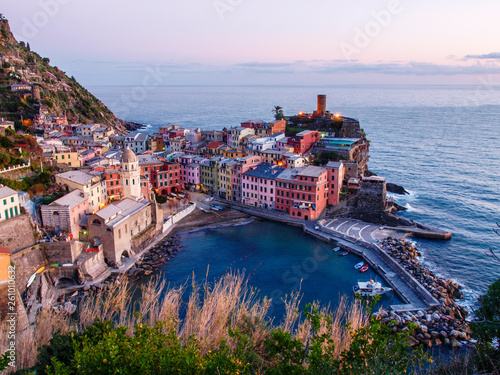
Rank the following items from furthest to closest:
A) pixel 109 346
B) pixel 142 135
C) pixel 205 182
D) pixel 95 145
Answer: pixel 142 135 < pixel 95 145 < pixel 205 182 < pixel 109 346

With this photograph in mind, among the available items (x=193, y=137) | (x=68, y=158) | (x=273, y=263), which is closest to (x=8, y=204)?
(x=68, y=158)

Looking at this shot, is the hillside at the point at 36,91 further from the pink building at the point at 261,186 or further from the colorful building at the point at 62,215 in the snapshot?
Result: the pink building at the point at 261,186

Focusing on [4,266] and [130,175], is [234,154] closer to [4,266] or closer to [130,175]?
[130,175]

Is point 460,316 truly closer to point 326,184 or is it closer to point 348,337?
point 348,337

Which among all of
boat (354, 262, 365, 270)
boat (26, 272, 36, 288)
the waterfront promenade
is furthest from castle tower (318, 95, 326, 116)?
boat (26, 272, 36, 288)

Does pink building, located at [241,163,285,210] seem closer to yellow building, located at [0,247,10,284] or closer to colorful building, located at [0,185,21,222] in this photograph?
colorful building, located at [0,185,21,222]

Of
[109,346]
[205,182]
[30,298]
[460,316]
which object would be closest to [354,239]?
[460,316]

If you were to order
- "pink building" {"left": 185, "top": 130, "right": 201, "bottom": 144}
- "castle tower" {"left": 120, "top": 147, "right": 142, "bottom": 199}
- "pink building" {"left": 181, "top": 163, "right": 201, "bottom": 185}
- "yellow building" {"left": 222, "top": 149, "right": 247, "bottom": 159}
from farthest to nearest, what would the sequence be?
1. "pink building" {"left": 185, "top": 130, "right": 201, "bottom": 144}
2. "yellow building" {"left": 222, "top": 149, "right": 247, "bottom": 159}
3. "pink building" {"left": 181, "top": 163, "right": 201, "bottom": 185}
4. "castle tower" {"left": 120, "top": 147, "right": 142, "bottom": 199}
